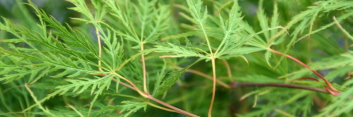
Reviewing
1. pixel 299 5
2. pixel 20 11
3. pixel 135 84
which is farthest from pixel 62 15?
pixel 299 5

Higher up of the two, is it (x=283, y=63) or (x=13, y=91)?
(x=283, y=63)

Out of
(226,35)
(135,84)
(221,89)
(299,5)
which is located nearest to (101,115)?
(135,84)

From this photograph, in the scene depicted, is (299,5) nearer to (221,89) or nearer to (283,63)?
(283,63)

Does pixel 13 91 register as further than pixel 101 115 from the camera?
Yes

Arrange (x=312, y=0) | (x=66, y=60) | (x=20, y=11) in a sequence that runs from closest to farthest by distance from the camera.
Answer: (x=66, y=60) → (x=312, y=0) → (x=20, y=11)

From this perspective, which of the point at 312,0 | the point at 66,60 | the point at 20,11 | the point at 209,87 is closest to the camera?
the point at 66,60

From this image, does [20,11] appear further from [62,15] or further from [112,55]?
[112,55]

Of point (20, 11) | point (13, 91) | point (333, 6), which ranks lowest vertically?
point (13, 91)
